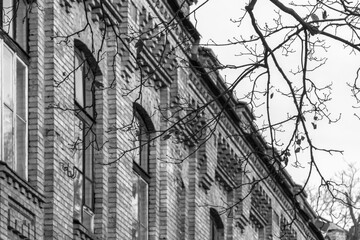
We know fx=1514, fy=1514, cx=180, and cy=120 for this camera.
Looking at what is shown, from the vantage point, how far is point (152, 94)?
92.4 feet

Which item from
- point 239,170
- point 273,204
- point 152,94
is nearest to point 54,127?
point 152,94

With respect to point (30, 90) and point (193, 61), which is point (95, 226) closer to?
point (30, 90)

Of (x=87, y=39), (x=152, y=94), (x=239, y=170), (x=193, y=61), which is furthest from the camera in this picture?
(x=239, y=170)

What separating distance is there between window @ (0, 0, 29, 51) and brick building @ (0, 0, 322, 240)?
0.08ft

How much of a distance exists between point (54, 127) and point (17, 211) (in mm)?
2084

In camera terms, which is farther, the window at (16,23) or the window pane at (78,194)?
the window pane at (78,194)

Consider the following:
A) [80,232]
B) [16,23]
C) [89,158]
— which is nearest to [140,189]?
[89,158]

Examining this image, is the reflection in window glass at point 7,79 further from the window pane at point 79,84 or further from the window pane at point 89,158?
the window pane at point 89,158

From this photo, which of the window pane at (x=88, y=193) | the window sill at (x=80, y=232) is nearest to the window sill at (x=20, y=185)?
the window sill at (x=80, y=232)

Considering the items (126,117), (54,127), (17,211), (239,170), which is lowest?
(17,211)

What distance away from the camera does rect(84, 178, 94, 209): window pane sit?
23781 millimetres

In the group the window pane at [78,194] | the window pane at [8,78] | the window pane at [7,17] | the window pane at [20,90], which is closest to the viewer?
the window pane at [8,78]

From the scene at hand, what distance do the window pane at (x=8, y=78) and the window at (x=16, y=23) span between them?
1.13 feet

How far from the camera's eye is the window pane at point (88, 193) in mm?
23781
